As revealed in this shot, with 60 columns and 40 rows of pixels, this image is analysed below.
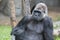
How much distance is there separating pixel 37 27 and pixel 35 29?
0.16 ft

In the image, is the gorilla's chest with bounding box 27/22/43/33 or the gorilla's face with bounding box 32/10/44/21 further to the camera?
the gorilla's chest with bounding box 27/22/43/33

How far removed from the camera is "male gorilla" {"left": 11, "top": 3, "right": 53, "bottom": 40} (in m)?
4.57

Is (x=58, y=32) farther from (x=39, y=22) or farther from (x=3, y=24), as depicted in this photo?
(x=3, y=24)

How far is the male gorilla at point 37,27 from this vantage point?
4.57 metres

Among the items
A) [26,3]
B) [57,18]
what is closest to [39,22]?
[26,3]

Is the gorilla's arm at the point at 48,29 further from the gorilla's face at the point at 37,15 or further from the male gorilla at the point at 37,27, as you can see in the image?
the gorilla's face at the point at 37,15

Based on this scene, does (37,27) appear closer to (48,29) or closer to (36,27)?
(36,27)

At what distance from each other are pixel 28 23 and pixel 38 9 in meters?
0.33

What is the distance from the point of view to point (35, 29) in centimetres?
471

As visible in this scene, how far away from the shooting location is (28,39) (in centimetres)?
470

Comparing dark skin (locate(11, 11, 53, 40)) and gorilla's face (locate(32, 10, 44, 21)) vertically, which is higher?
gorilla's face (locate(32, 10, 44, 21))

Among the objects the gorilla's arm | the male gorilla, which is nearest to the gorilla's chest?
the male gorilla

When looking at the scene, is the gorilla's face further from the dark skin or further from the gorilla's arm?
the gorilla's arm

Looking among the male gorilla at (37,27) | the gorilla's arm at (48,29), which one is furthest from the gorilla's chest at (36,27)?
the gorilla's arm at (48,29)
